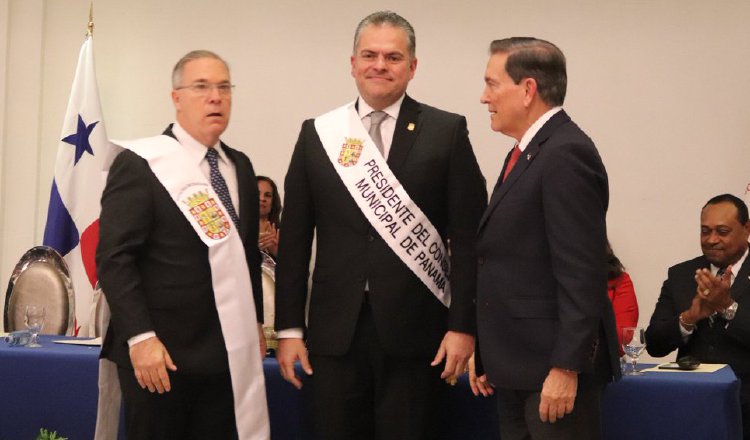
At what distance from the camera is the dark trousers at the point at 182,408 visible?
2.50m

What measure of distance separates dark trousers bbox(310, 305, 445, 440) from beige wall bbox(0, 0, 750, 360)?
2781 mm

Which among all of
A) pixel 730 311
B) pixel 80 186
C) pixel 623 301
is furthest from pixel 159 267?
pixel 80 186

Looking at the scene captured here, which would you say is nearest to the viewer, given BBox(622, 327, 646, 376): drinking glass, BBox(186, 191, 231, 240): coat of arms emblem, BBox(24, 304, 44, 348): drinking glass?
BBox(186, 191, 231, 240): coat of arms emblem

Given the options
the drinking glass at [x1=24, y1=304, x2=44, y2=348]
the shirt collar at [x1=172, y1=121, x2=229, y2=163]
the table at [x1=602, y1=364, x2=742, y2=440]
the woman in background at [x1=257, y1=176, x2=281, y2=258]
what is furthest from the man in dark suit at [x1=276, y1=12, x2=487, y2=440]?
the woman in background at [x1=257, y1=176, x2=281, y2=258]

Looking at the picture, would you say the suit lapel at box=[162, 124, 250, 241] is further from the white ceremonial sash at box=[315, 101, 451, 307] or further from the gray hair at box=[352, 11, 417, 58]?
the gray hair at box=[352, 11, 417, 58]

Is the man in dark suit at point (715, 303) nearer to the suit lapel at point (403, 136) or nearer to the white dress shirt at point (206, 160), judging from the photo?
the suit lapel at point (403, 136)

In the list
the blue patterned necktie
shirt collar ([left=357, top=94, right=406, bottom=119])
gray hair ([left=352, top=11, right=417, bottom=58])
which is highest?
gray hair ([left=352, top=11, right=417, bottom=58])

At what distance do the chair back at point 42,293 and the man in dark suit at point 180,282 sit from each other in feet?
3.91

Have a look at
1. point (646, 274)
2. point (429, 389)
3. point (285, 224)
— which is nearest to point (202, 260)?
point (285, 224)

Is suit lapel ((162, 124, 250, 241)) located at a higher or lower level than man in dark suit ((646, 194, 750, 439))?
higher

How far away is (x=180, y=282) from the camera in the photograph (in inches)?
100

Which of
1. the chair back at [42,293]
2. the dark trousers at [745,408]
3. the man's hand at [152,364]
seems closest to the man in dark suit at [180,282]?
the man's hand at [152,364]

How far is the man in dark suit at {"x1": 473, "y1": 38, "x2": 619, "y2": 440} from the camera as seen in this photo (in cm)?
216

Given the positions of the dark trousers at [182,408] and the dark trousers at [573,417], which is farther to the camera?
the dark trousers at [182,408]
